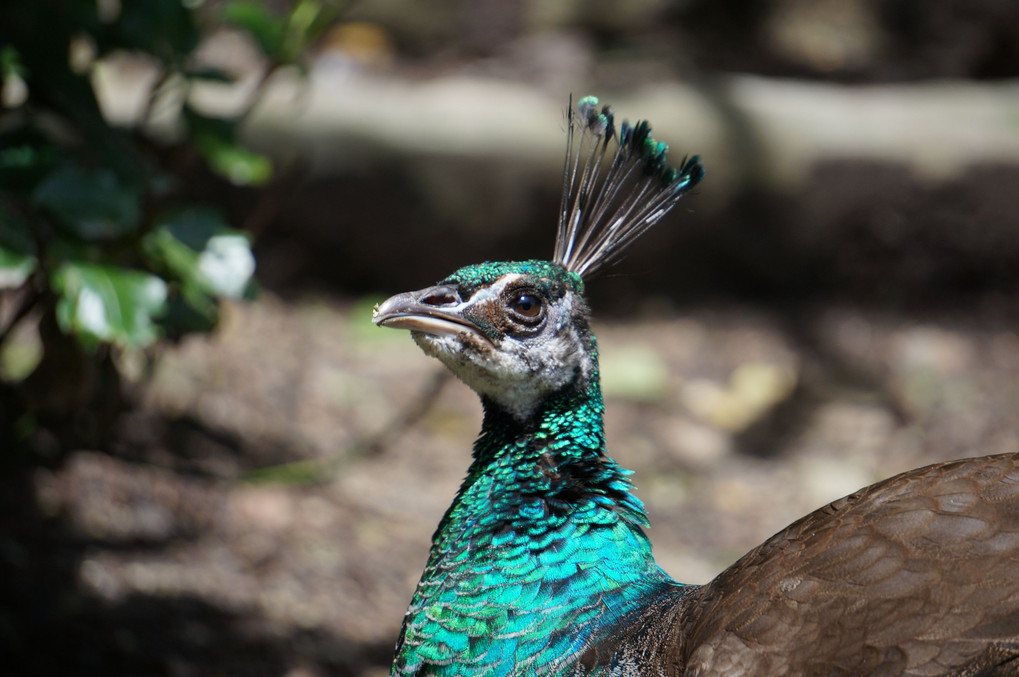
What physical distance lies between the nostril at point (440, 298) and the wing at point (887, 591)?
2.20ft

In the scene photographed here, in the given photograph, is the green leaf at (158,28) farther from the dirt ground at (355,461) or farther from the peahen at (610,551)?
the dirt ground at (355,461)

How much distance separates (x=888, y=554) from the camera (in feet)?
4.47

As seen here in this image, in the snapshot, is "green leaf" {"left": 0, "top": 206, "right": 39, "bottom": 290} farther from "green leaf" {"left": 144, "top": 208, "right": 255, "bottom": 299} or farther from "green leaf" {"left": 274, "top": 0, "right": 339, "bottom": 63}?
"green leaf" {"left": 274, "top": 0, "right": 339, "bottom": 63}

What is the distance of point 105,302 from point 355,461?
6.02 feet

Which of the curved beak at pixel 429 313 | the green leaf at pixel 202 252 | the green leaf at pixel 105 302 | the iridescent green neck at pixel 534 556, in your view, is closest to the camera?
the iridescent green neck at pixel 534 556

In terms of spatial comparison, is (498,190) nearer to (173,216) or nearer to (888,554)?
(173,216)

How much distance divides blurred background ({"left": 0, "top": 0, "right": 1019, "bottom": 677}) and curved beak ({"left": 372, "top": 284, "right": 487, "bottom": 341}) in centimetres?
60

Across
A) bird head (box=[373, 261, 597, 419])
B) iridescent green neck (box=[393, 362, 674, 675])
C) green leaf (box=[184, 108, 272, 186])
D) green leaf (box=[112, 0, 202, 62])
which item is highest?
green leaf (box=[112, 0, 202, 62])

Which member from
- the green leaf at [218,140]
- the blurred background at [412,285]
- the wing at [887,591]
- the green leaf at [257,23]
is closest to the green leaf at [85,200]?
the blurred background at [412,285]

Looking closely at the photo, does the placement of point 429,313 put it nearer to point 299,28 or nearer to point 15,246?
point 15,246

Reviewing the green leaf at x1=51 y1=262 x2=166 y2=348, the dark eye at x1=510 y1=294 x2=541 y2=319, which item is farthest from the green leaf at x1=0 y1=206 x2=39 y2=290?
the dark eye at x1=510 y1=294 x2=541 y2=319

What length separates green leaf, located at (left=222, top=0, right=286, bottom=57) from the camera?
2401 mm

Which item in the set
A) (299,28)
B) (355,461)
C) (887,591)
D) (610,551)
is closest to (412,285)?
(355,461)

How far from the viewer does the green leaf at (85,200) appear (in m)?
1.93
